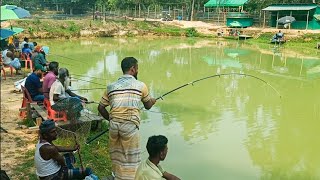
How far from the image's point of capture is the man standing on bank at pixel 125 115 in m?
3.64

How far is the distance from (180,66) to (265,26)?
19.8m

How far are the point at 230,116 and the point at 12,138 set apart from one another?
16.2 feet

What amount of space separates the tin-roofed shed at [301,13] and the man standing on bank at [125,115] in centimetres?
2804

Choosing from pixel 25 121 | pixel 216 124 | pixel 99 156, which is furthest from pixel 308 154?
pixel 25 121

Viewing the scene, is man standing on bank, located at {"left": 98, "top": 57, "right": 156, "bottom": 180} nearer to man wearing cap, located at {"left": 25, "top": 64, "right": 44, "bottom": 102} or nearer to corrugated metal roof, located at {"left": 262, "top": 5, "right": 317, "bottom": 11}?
man wearing cap, located at {"left": 25, "top": 64, "right": 44, "bottom": 102}

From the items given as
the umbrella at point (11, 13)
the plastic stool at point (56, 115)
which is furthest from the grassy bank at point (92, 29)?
the plastic stool at point (56, 115)

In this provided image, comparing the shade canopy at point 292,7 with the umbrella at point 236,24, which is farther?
the umbrella at point 236,24

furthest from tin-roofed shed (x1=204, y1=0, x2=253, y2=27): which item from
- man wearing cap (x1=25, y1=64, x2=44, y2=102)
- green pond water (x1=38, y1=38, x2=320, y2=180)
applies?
man wearing cap (x1=25, y1=64, x2=44, y2=102)

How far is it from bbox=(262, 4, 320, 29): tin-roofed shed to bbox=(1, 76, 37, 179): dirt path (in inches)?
1012

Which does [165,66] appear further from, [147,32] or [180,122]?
[147,32]

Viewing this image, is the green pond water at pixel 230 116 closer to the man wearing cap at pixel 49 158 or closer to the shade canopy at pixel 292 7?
the man wearing cap at pixel 49 158

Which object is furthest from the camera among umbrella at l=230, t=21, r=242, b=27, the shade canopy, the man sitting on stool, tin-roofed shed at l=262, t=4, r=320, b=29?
umbrella at l=230, t=21, r=242, b=27

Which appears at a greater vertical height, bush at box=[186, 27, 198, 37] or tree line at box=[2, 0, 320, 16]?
tree line at box=[2, 0, 320, 16]

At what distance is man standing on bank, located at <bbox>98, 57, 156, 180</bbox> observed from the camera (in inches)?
143
